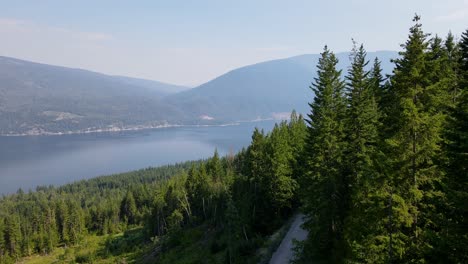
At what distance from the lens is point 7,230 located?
4163 inches

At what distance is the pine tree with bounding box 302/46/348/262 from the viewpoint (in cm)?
2467

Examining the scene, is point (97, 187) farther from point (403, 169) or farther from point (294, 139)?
point (403, 169)

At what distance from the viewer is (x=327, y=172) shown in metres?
27.1

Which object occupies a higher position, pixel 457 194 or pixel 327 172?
pixel 457 194

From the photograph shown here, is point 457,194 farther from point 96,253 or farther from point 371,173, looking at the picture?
point 96,253

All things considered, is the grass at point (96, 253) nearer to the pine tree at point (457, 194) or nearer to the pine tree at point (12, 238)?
the pine tree at point (12, 238)

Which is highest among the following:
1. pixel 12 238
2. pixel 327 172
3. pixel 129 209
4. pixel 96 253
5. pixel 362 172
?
pixel 362 172

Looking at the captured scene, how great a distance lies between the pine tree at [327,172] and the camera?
971 inches

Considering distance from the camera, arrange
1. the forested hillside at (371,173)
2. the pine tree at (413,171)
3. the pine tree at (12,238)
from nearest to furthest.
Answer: the forested hillside at (371,173)
the pine tree at (413,171)
the pine tree at (12,238)

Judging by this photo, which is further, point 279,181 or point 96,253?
point 96,253

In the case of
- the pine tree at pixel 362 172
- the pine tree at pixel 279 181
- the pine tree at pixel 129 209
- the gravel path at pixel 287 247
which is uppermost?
the pine tree at pixel 362 172

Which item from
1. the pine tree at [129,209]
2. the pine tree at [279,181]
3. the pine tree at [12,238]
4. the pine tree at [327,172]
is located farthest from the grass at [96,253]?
the pine tree at [327,172]

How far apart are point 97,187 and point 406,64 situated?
194754mm

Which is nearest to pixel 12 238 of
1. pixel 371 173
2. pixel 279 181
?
pixel 279 181
